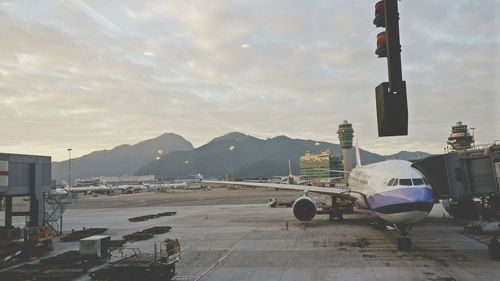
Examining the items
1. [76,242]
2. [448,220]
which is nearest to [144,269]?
[76,242]

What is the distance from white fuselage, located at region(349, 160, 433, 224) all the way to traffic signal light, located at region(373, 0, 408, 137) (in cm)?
1561

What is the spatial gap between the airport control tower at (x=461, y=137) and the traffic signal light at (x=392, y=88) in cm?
10381

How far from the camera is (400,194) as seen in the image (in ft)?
66.7

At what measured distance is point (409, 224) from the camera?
20.4 m

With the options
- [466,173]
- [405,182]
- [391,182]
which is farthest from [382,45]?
[466,173]

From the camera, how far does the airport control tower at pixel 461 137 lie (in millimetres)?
96081

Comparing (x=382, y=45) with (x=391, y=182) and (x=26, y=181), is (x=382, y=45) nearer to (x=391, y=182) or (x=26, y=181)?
(x=391, y=182)

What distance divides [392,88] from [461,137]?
344 ft

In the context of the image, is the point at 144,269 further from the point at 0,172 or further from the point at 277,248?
the point at 0,172

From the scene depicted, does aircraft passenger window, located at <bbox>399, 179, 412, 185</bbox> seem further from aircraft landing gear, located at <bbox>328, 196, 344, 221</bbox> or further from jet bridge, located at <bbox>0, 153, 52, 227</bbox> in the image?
jet bridge, located at <bbox>0, 153, 52, 227</bbox>

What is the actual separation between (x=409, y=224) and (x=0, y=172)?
23.6m

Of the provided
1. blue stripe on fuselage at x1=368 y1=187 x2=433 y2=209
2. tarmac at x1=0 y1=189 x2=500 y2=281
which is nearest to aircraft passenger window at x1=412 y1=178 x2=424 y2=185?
blue stripe on fuselage at x1=368 y1=187 x2=433 y2=209

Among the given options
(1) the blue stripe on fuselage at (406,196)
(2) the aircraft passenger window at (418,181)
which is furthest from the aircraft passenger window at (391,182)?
(2) the aircraft passenger window at (418,181)

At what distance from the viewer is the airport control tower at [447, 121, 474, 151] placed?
3783 inches
